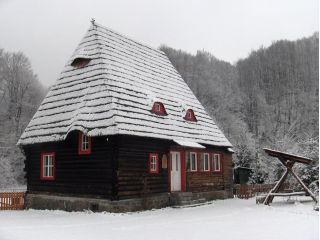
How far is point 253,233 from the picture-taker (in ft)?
40.8

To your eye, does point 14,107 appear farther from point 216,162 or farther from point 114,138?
point 114,138

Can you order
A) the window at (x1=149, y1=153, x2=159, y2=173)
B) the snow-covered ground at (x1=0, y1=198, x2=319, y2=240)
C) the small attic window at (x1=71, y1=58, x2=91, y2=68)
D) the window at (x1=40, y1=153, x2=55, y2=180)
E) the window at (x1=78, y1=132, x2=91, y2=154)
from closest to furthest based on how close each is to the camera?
1. the snow-covered ground at (x1=0, y1=198, x2=319, y2=240)
2. the window at (x1=78, y1=132, x2=91, y2=154)
3. the window at (x1=149, y1=153, x2=159, y2=173)
4. the window at (x1=40, y1=153, x2=55, y2=180)
5. the small attic window at (x1=71, y1=58, x2=91, y2=68)

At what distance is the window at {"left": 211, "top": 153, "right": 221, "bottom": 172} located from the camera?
83.0ft

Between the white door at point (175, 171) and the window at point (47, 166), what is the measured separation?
20.6 ft

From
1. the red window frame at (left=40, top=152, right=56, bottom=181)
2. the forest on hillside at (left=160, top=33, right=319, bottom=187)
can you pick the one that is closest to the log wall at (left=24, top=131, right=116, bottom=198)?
the red window frame at (left=40, top=152, right=56, bottom=181)

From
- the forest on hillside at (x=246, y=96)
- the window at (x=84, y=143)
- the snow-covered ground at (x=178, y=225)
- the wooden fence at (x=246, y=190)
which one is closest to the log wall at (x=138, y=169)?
the snow-covered ground at (x=178, y=225)

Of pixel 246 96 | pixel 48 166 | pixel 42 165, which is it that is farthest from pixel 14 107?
pixel 246 96

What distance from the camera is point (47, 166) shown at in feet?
69.0

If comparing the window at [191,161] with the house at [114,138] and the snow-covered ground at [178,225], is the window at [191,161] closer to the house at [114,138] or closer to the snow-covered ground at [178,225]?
the house at [114,138]

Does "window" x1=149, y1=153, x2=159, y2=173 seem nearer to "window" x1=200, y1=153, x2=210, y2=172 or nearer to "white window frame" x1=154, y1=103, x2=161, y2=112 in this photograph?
"white window frame" x1=154, y1=103, x2=161, y2=112

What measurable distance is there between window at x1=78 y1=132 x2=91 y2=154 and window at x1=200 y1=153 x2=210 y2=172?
7.87 meters

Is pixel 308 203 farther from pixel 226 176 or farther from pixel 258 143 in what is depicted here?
pixel 258 143

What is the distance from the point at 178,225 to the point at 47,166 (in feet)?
31.4

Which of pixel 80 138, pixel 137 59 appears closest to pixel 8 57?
pixel 137 59
